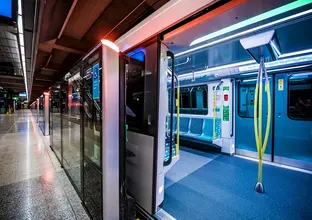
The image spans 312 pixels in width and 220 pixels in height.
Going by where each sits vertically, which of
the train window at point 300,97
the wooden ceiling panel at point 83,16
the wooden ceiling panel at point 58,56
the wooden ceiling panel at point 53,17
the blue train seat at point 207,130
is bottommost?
the blue train seat at point 207,130

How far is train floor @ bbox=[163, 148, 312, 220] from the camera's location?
200cm

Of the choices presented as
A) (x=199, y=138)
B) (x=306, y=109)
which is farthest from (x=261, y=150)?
(x=199, y=138)

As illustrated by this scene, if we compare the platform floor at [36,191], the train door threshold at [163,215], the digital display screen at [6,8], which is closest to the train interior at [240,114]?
the train door threshold at [163,215]

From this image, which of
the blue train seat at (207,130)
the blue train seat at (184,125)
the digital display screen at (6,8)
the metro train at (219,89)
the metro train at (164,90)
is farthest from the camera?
the blue train seat at (184,125)

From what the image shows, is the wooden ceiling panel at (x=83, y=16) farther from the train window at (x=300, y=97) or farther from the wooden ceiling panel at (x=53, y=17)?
the train window at (x=300, y=97)

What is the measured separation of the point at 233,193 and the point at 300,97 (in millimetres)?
2659

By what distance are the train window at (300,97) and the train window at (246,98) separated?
2.58 ft

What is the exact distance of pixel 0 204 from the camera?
2164 mm

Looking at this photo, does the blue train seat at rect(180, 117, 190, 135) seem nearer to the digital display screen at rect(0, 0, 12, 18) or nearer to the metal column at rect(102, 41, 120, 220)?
the metal column at rect(102, 41, 120, 220)

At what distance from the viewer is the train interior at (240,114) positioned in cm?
170

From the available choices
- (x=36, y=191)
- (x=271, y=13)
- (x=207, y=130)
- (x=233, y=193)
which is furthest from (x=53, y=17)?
(x=207, y=130)

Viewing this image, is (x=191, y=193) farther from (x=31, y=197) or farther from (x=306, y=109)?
(x=306, y=109)

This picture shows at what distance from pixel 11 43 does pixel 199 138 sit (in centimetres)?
825

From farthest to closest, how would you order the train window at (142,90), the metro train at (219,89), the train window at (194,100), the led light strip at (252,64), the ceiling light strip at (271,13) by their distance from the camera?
1. the train window at (194,100)
2. the led light strip at (252,64)
3. the train window at (142,90)
4. the metro train at (219,89)
5. the ceiling light strip at (271,13)
